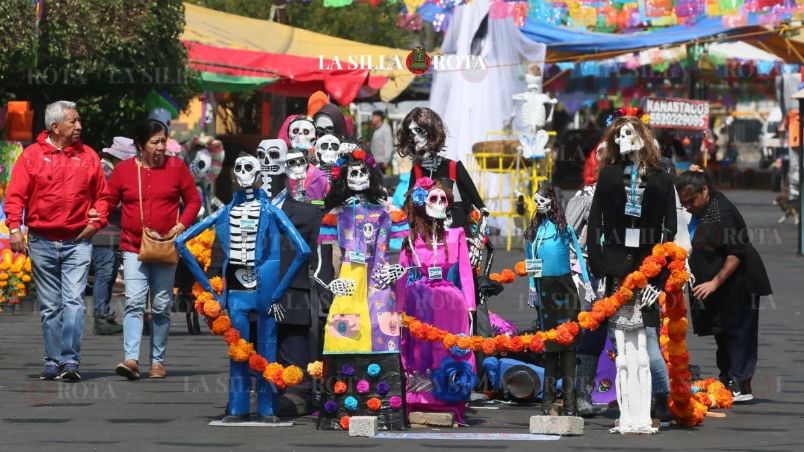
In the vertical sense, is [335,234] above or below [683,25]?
below

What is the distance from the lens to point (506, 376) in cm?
1112

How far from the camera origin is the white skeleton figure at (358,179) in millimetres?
9836

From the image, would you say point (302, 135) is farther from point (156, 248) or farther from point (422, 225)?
point (422, 225)

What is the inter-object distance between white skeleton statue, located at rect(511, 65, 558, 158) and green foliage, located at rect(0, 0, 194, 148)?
6.61 m

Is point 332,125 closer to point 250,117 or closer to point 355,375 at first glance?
point 355,375

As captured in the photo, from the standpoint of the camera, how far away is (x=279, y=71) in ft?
74.3

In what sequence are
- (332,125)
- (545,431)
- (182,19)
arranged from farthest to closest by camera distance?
(182,19) → (332,125) → (545,431)

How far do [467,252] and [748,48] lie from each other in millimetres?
34775

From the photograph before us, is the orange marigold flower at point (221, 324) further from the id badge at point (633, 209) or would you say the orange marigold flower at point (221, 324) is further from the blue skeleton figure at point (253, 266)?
the id badge at point (633, 209)

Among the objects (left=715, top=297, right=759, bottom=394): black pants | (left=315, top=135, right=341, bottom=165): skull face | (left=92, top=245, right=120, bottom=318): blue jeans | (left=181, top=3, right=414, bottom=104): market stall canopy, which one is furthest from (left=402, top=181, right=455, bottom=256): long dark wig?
(left=181, top=3, right=414, bottom=104): market stall canopy

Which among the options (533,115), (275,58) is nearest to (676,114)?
(533,115)

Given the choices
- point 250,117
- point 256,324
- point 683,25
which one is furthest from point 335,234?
point 683,25

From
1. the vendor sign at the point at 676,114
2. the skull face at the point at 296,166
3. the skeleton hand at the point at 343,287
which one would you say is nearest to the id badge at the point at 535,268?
the skeleton hand at the point at 343,287

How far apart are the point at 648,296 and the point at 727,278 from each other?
181cm
